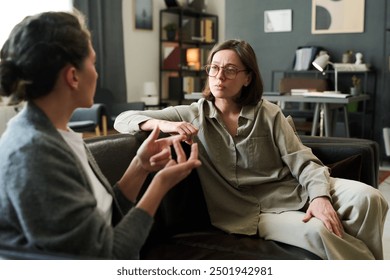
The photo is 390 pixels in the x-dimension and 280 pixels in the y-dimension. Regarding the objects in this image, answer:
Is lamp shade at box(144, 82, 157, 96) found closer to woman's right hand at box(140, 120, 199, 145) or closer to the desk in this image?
the desk

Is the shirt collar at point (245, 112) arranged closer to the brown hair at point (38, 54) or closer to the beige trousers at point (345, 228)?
the beige trousers at point (345, 228)

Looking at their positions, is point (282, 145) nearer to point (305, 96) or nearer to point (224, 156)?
point (224, 156)

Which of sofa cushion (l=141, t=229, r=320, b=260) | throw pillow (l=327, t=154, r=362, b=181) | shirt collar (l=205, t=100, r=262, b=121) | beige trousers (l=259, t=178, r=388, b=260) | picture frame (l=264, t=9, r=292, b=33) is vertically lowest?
sofa cushion (l=141, t=229, r=320, b=260)

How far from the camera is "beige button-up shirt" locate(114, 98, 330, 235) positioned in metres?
1.65

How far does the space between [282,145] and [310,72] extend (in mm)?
3530

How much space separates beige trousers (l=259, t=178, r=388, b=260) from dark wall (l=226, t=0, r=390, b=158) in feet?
11.3

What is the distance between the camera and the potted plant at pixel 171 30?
6.38m

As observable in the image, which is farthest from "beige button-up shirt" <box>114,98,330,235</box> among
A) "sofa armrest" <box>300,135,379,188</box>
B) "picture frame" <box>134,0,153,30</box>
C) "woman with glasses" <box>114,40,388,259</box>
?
"picture frame" <box>134,0,153,30</box>

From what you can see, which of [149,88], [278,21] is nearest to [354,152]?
[278,21]

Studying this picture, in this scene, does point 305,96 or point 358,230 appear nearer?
point 358,230

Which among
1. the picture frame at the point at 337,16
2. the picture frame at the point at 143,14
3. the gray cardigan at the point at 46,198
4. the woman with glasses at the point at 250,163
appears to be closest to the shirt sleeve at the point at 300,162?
the woman with glasses at the point at 250,163

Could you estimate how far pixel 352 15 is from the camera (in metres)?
4.86

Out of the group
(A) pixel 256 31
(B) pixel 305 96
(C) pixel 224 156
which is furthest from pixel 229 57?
(A) pixel 256 31

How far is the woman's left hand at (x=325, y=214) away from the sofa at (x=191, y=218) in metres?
0.10
